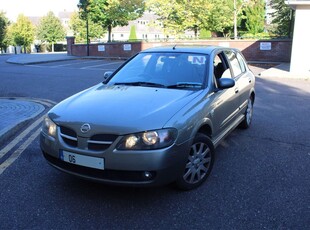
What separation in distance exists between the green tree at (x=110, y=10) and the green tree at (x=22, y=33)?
33.4 m

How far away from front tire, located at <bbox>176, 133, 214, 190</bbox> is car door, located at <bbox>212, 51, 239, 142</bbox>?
1.36ft

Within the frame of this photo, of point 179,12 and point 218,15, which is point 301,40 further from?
point 218,15

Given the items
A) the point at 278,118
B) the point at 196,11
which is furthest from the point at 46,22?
the point at 278,118

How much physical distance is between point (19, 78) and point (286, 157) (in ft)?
40.4

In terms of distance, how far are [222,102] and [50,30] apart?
214ft

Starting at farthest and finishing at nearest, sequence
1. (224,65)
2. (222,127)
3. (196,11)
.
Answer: (196,11), (224,65), (222,127)

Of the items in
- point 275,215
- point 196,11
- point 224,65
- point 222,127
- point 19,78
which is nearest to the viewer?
point 275,215

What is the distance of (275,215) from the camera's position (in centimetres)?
328

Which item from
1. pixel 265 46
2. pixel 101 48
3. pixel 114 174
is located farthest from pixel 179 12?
pixel 114 174

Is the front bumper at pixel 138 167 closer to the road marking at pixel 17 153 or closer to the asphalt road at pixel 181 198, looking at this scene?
the asphalt road at pixel 181 198

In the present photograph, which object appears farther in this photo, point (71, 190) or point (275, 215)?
point (71, 190)

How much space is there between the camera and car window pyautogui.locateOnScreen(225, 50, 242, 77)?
5.37 meters

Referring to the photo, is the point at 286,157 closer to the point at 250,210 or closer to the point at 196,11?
the point at 250,210

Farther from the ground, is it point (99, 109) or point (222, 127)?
point (99, 109)
